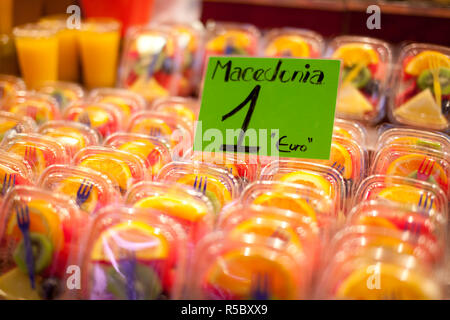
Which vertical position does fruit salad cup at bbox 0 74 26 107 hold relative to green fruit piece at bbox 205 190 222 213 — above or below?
above

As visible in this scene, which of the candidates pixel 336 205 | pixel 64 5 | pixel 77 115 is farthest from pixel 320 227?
pixel 64 5

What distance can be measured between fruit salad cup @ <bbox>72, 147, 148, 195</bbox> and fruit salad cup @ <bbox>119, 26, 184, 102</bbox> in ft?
2.41

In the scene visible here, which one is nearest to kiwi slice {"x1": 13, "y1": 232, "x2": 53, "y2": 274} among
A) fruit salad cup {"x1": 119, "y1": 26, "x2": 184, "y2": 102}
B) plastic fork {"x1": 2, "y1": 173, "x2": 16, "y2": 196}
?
plastic fork {"x1": 2, "y1": 173, "x2": 16, "y2": 196}

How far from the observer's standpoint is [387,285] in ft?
2.72

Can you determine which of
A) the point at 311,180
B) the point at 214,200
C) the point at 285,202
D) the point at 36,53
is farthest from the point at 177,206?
the point at 36,53

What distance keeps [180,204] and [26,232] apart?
33 centimetres

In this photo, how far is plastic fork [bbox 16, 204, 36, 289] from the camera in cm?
99

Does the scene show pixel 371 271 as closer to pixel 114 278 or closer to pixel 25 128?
pixel 114 278

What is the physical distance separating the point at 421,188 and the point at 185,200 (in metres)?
0.56

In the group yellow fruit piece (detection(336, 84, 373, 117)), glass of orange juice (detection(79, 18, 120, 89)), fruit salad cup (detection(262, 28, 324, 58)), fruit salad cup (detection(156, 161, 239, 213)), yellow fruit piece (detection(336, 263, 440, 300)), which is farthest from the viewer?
glass of orange juice (detection(79, 18, 120, 89))

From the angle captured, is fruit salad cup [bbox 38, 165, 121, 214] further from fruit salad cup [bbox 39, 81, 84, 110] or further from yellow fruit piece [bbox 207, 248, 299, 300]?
fruit salad cup [bbox 39, 81, 84, 110]

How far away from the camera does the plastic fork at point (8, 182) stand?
116 centimetres

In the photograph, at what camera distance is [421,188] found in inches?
44.6

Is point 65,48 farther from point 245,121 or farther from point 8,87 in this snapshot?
point 245,121
